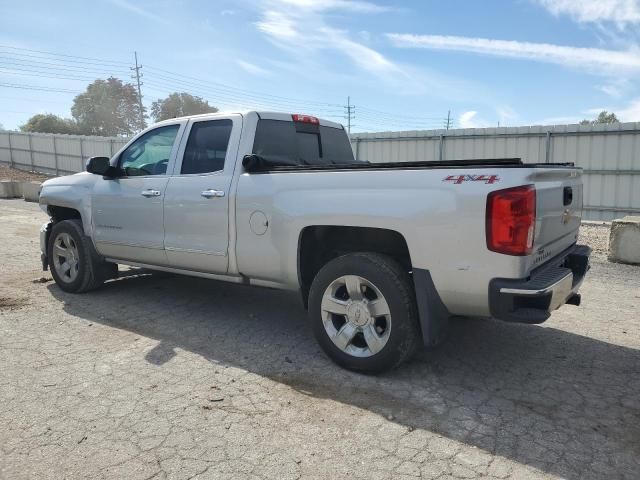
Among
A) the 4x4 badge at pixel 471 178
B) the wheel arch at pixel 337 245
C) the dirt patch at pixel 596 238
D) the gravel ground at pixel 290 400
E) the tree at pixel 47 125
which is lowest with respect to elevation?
the gravel ground at pixel 290 400

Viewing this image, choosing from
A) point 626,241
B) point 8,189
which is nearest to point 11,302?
point 626,241

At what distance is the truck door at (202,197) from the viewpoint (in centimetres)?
444

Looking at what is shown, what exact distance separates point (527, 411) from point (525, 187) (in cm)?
141

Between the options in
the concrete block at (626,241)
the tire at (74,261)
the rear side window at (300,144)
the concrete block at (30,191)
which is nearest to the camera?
the rear side window at (300,144)

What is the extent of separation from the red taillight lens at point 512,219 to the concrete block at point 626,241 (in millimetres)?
5544

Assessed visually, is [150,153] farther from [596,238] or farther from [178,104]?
[178,104]

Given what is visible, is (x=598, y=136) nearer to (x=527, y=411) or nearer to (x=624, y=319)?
(x=624, y=319)

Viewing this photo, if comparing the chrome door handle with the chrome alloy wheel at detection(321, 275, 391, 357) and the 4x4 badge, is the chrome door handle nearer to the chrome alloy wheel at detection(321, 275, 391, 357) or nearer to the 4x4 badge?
the chrome alloy wheel at detection(321, 275, 391, 357)

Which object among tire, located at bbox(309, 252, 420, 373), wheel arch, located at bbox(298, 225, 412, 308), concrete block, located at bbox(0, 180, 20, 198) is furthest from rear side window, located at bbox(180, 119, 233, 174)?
concrete block, located at bbox(0, 180, 20, 198)

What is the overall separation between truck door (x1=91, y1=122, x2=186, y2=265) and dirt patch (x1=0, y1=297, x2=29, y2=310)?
1.00m

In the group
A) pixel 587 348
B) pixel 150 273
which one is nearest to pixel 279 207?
pixel 587 348

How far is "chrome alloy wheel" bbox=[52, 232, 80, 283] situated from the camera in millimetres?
5902

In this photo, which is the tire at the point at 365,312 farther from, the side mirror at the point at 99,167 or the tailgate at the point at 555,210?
the side mirror at the point at 99,167

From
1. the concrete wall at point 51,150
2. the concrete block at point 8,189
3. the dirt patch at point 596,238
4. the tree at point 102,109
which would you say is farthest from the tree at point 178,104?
the dirt patch at point 596,238
